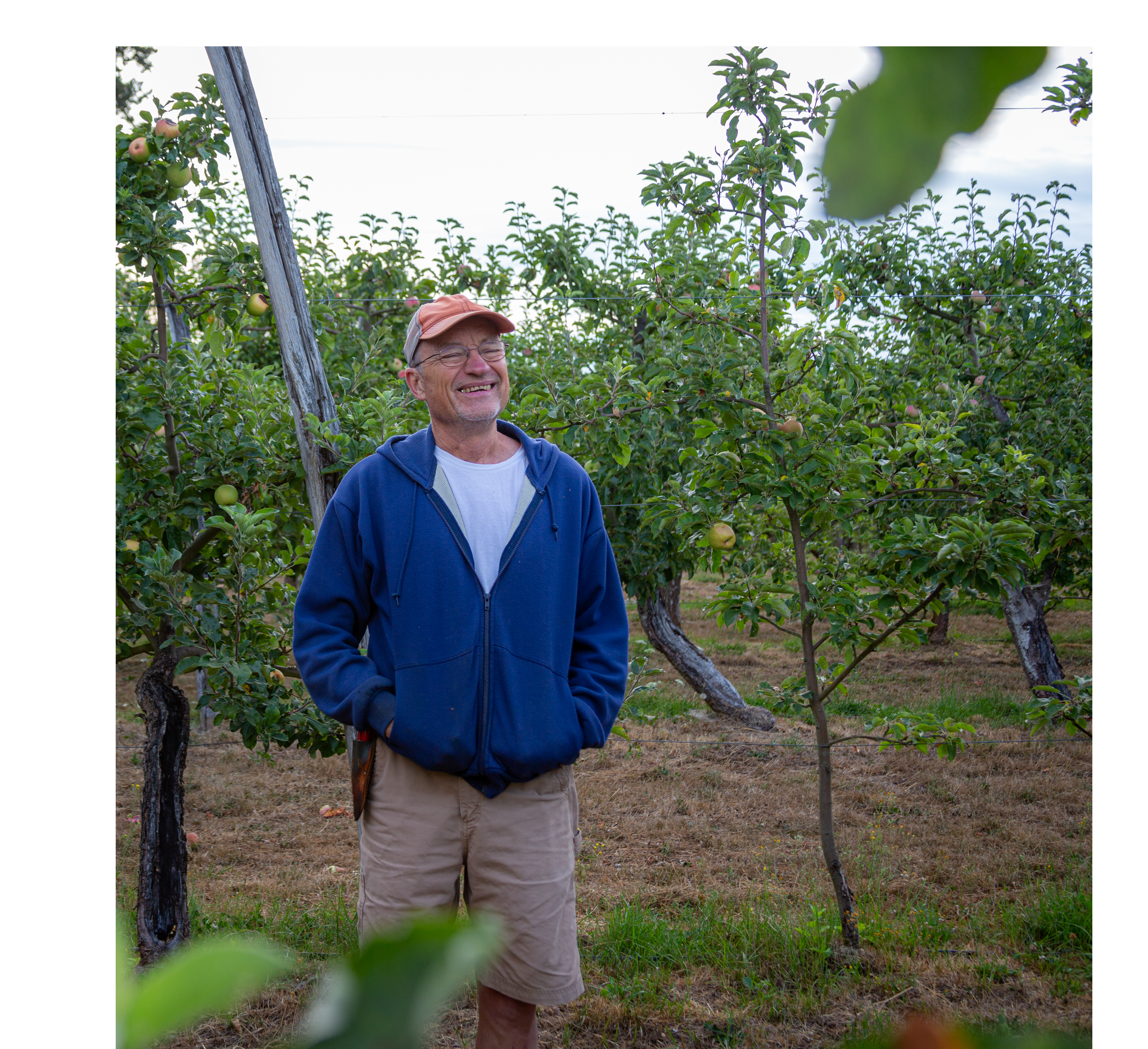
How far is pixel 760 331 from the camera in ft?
9.63

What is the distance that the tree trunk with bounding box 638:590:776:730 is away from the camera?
6.28 metres

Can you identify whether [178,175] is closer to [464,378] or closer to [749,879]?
[464,378]

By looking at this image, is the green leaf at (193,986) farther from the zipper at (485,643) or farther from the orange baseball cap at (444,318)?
the orange baseball cap at (444,318)

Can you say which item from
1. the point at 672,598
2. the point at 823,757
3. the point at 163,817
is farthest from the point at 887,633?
the point at 672,598

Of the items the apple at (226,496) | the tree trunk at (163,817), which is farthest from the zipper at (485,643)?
the tree trunk at (163,817)

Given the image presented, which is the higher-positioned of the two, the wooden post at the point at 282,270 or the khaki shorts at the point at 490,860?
the wooden post at the point at 282,270

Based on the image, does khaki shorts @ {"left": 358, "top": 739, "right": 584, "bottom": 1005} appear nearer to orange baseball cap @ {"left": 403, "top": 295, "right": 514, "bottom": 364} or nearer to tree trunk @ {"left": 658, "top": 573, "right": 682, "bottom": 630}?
orange baseball cap @ {"left": 403, "top": 295, "right": 514, "bottom": 364}

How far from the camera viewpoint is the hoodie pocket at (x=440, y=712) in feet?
5.68

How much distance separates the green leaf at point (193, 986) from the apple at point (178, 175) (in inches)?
117
